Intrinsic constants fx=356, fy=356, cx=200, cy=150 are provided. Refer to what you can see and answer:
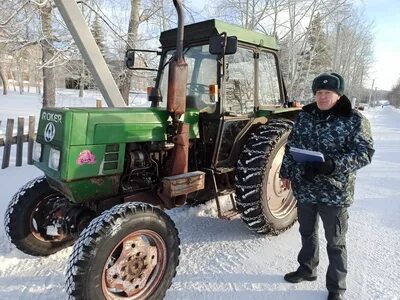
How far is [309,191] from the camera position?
9.18 ft

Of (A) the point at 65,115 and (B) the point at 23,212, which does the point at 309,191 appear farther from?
(B) the point at 23,212

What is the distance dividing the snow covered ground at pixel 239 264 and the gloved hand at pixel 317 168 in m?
1.05

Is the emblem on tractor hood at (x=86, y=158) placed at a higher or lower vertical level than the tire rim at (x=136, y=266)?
higher

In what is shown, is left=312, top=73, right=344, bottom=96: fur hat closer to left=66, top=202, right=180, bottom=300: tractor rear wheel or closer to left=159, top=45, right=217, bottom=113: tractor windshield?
left=159, top=45, right=217, bottom=113: tractor windshield

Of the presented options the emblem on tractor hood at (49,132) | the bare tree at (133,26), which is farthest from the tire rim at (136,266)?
the bare tree at (133,26)

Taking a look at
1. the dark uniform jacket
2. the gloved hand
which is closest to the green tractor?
the dark uniform jacket

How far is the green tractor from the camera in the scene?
2.67 metres

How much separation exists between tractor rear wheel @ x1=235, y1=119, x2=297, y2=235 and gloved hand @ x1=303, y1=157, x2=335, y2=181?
0.99 m

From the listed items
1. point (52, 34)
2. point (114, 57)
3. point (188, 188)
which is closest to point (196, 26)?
point (188, 188)

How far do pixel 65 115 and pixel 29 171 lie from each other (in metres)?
4.16

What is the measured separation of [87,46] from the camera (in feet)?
18.1

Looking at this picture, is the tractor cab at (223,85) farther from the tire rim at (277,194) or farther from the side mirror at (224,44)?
the tire rim at (277,194)

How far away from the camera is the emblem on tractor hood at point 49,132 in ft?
9.58

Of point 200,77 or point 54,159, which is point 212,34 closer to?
point 200,77
